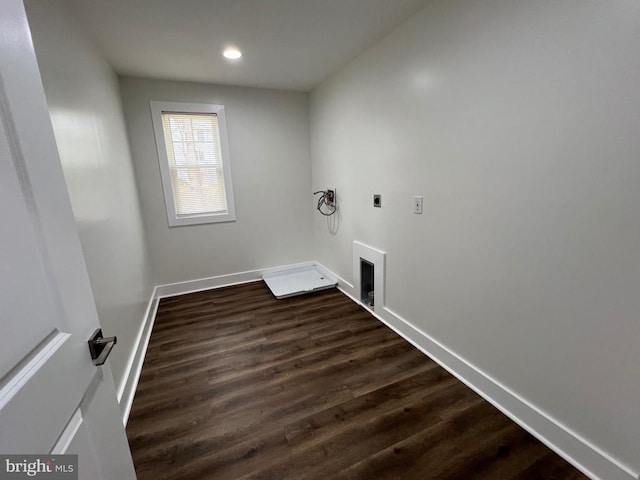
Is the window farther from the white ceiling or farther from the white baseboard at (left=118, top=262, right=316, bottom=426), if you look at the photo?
the white baseboard at (left=118, top=262, right=316, bottom=426)

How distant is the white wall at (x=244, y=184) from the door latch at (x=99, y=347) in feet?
8.88

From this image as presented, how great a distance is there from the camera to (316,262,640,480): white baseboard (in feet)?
4.05

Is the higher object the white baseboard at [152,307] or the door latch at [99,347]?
the door latch at [99,347]

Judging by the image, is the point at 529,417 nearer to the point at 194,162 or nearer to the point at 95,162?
the point at 95,162

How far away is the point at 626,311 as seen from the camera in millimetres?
1112

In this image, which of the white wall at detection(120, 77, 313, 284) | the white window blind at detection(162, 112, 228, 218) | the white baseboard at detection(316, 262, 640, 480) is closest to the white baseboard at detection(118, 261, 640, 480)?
the white baseboard at detection(316, 262, 640, 480)

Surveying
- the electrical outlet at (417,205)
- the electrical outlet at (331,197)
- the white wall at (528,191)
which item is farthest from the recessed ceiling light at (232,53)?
the electrical outlet at (417,205)

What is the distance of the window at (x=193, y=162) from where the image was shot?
3074 mm

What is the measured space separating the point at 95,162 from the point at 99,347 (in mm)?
1428

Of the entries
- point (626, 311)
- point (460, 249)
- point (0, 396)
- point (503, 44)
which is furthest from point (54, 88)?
point (626, 311)

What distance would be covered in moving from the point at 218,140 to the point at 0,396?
10.6 ft

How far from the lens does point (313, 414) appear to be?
1.63 meters

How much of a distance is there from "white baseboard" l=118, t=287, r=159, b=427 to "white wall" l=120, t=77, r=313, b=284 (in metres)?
0.78

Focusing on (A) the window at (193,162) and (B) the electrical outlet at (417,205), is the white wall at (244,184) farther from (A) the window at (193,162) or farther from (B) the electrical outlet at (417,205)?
(B) the electrical outlet at (417,205)
